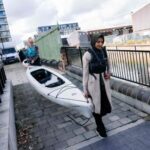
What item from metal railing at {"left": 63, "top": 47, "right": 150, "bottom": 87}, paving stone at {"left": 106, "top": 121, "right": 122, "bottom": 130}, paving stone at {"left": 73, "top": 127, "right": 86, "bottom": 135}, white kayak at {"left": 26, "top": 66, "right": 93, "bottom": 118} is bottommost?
paving stone at {"left": 73, "top": 127, "right": 86, "bottom": 135}

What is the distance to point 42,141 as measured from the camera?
14.3 feet

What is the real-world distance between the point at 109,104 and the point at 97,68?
743 mm

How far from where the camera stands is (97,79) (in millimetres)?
3826

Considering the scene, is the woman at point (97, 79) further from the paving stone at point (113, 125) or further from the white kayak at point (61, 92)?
the paving stone at point (113, 125)

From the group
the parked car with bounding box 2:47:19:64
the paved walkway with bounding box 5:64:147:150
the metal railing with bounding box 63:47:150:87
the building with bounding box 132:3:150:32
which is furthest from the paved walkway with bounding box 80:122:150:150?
the building with bounding box 132:3:150:32

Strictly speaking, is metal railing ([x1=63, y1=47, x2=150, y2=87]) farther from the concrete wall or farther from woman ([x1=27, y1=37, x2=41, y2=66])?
woman ([x1=27, y1=37, x2=41, y2=66])

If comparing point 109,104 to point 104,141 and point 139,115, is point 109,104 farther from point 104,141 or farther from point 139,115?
point 139,115

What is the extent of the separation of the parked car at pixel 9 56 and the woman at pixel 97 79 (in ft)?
83.1

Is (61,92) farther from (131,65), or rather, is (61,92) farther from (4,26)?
(4,26)

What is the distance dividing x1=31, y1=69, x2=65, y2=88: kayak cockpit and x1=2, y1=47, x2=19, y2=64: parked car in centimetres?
2094

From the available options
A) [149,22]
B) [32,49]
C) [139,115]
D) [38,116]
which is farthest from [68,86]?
[149,22]

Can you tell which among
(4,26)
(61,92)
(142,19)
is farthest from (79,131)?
(4,26)

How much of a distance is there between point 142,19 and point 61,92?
29.0 metres

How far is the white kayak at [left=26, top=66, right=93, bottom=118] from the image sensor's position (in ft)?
14.9
